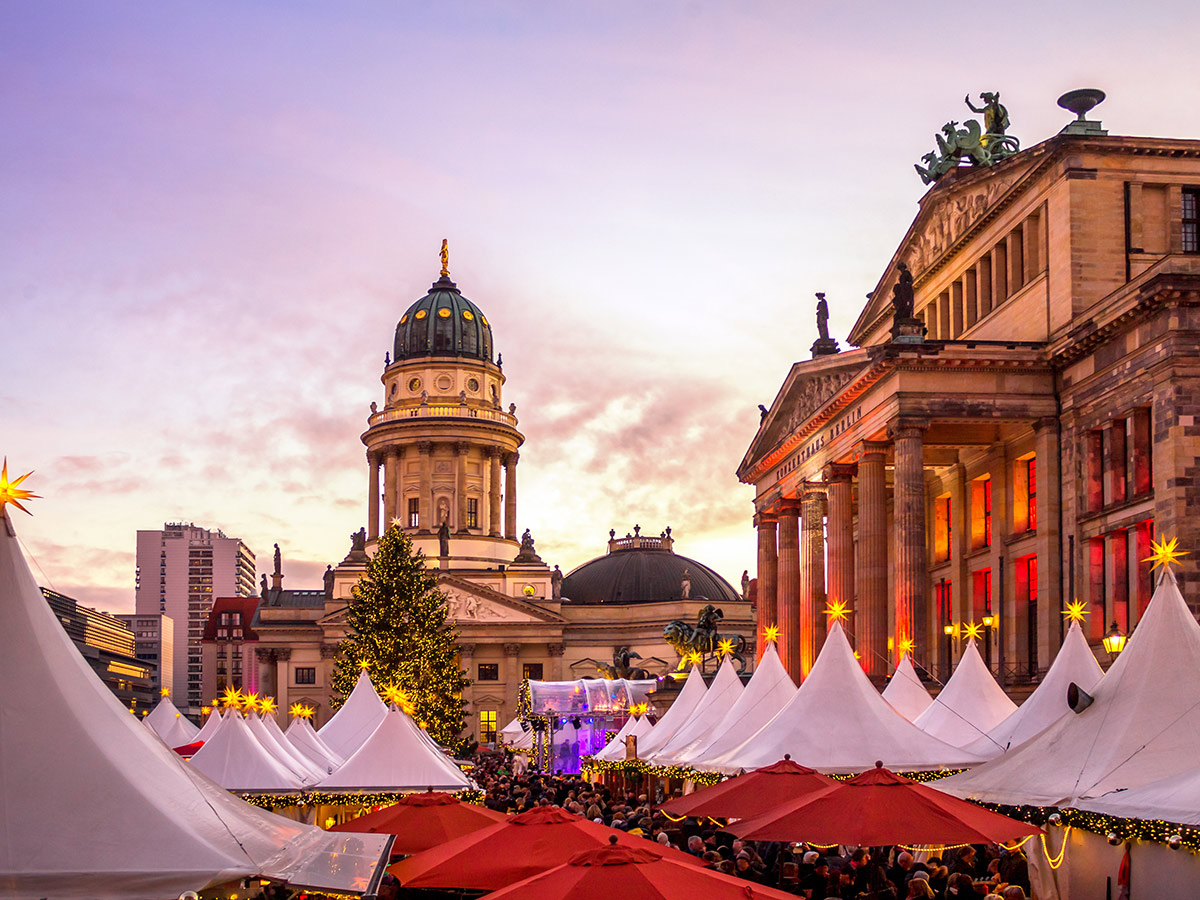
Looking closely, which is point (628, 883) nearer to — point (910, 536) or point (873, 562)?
point (910, 536)

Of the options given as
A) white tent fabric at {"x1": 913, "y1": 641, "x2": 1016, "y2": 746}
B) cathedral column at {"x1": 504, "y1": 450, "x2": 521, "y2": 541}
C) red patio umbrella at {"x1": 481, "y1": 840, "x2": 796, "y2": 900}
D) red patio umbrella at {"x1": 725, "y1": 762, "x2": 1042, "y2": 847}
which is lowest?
red patio umbrella at {"x1": 725, "y1": 762, "x2": 1042, "y2": 847}

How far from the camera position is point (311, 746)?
38.0 metres

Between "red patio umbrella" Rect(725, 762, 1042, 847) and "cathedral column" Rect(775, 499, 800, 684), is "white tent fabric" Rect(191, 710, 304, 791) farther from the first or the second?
"cathedral column" Rect(775, 499, 800, 684)

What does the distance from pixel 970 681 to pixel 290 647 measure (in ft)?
305

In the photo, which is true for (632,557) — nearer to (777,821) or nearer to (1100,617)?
(1100,617)

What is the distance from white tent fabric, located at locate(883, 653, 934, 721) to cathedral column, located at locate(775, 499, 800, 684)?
24.0m

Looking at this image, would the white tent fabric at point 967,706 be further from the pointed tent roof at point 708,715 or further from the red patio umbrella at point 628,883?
the red patio umbrella at point 628,883

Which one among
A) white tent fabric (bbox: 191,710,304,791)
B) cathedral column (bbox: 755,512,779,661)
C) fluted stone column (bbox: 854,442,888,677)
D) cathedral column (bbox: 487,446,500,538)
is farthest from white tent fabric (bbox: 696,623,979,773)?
cathedral column (bbox: 487,446,500,538)

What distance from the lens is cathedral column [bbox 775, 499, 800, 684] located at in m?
57.9

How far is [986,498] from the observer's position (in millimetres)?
51062

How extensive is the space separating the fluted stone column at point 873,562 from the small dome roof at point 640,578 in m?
76.2

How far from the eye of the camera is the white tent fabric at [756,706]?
3071 centimetres

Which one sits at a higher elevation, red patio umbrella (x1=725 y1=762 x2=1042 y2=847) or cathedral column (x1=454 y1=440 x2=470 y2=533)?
cathedral column (x1=454 y1=440 x2=470 y2=533)

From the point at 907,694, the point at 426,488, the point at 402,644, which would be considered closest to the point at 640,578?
the point at 426,488
